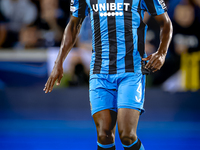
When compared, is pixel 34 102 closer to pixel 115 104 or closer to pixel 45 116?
pixel 45 116

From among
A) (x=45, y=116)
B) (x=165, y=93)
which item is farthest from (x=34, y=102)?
(x=165, y=93)

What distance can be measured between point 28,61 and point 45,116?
123cm

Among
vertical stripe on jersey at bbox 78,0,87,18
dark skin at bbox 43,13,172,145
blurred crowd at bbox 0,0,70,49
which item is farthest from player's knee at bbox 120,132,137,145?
blurred crowd at bbox 0,0,70,49

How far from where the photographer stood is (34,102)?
21.8 ft

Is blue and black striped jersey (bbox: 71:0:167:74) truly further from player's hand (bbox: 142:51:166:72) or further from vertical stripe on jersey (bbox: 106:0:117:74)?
player's hand (bbox: 142:51:166:72)

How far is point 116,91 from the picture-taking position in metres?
2.64

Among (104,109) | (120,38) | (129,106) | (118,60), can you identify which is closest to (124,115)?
(129,106)

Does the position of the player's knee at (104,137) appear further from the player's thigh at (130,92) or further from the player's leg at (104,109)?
the player's thigh at (130,92)

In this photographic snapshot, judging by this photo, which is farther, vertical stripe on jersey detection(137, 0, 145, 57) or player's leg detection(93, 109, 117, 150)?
vertical stripe on jersey detection(137, 0, 145, 57)

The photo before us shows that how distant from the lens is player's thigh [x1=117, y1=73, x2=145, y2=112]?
99.1 inches

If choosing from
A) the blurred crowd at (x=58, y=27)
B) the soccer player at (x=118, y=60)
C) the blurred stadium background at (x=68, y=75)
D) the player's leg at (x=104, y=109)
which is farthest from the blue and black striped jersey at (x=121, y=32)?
the blurred crowd at (x=58, y=27)

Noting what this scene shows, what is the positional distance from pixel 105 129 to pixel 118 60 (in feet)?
1.95

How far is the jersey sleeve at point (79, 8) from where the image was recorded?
2885 mm

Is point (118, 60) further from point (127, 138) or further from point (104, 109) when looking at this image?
point (127, 138)
